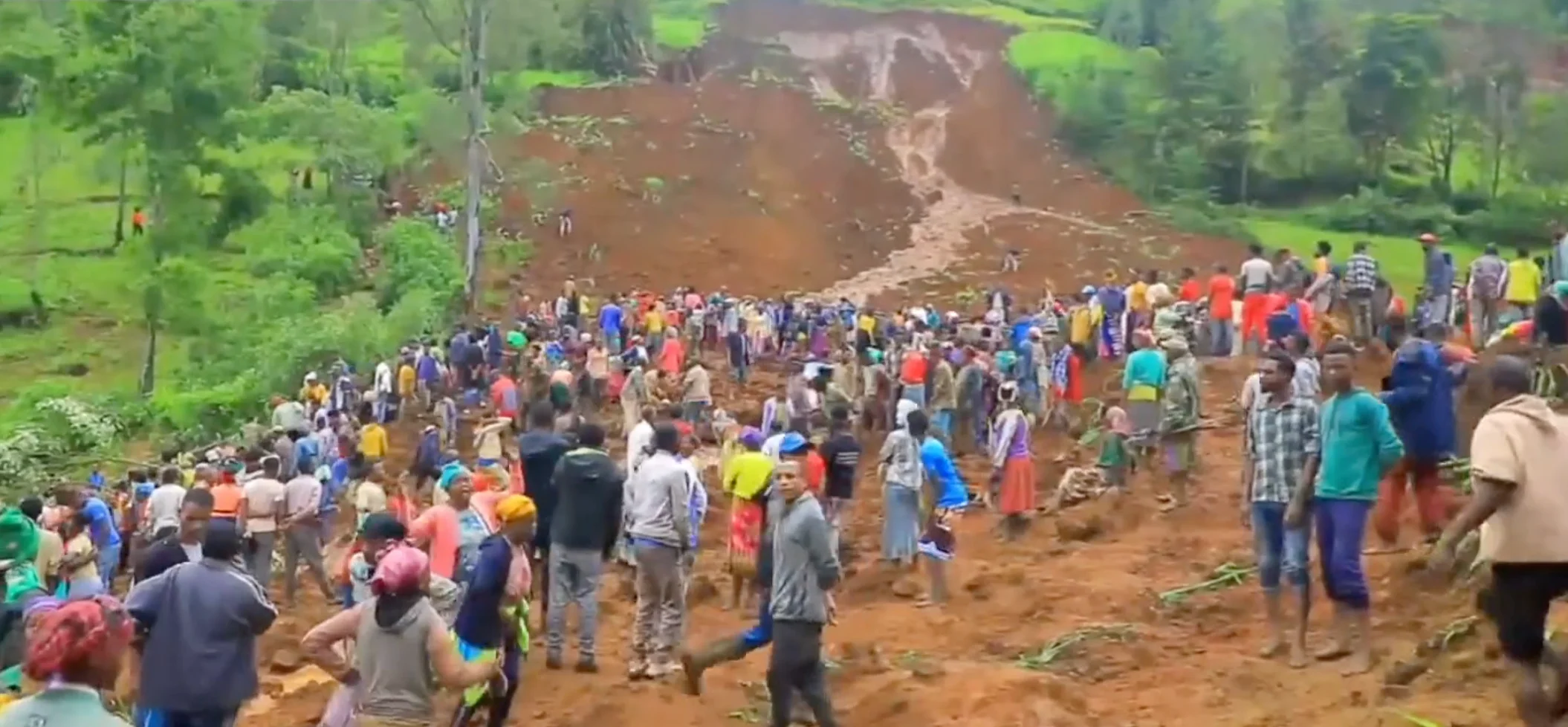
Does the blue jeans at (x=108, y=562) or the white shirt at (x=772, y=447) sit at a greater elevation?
the white shirt at (x=772, y=447)

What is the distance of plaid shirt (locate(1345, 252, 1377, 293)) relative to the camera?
1759 centimetres

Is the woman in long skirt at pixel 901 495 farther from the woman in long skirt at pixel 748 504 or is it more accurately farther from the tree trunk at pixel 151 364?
the tree trunk at pixel 151 364

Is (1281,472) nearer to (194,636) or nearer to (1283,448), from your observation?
(1283,448)

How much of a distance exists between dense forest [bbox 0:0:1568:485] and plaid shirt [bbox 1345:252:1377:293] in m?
14.6

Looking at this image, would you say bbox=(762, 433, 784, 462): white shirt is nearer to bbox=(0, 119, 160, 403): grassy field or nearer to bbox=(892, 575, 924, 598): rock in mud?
bbox=(892, 575, 924, 598): rock in mud

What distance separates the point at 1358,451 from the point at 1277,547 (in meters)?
0.88

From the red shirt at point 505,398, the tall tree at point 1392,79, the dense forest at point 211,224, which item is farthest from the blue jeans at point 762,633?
the tall tree at point 1392,79

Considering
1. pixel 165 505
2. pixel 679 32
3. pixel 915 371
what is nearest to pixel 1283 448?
pixel 165 505

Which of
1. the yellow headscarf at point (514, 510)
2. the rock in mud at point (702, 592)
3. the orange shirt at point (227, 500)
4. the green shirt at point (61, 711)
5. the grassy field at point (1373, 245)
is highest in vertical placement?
the grassy field at point (1373, 245)

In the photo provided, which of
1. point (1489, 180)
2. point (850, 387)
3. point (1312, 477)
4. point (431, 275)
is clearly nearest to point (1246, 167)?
point (1489, 180)

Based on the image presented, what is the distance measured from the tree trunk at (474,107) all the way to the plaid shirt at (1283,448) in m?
22.4

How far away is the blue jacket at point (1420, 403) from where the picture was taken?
31.0 ft

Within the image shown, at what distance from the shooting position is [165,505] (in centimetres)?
1095

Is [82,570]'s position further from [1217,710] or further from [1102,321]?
[1102,321]
